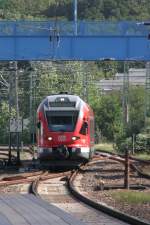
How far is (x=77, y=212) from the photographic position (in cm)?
1465

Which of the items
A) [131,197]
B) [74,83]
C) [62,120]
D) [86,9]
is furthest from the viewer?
[86,9]

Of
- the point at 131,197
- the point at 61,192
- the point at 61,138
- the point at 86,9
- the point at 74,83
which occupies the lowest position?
the point at 74,83

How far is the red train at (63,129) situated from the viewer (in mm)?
29469

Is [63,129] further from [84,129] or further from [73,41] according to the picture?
[73,41]

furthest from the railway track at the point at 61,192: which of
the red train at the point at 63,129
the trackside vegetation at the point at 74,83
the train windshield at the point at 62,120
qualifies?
the trackside vegetation at the point at 74,83

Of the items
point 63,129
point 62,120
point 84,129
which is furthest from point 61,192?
point 84,129

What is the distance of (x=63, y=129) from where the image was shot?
2964 centimetres

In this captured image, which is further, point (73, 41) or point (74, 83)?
point (74, 83)

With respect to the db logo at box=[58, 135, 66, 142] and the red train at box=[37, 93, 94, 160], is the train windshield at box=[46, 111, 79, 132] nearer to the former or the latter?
the red train at box=[37, 93, 94, 160]

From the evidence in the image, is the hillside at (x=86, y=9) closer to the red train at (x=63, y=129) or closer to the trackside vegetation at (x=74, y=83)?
Result: the trackside vegetation at (x=74, y=83)

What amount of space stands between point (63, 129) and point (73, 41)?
10352 millimetres

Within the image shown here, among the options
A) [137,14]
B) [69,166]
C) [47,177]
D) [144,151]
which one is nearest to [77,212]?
[47,177]

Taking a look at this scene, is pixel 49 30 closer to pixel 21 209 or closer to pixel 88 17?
pixel 21 209

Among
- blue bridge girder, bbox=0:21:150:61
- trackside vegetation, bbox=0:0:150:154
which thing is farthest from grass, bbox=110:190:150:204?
trackside vegetation, bbox=0:0:150:154
